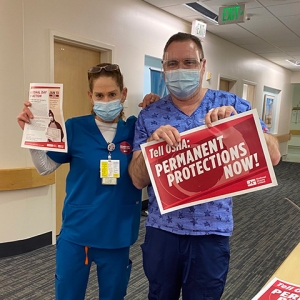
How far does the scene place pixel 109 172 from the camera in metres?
1.32

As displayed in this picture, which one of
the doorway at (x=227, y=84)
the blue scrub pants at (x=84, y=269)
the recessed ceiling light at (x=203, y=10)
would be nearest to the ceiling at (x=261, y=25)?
the recessed ceiling light at (x=203, y=10)

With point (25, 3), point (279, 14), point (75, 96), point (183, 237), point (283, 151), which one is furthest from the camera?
point (283, 151)

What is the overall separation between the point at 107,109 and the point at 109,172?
0.28 meters

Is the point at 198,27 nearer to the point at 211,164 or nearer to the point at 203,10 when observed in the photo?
the point at 203,10

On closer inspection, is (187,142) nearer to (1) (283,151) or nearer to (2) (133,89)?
(2) (133,89)

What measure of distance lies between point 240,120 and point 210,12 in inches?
152

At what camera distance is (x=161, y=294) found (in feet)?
4.06

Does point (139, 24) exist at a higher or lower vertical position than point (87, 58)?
higher

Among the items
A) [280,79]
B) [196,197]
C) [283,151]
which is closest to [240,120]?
[196,197]

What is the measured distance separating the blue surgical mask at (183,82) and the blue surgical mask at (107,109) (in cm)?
28

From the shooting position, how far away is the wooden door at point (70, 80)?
3199 mm

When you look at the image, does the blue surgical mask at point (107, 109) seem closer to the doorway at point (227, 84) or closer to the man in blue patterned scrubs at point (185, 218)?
the man in blue patterned scrubs at point (185, 218)

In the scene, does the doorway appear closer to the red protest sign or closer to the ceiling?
the ceiling

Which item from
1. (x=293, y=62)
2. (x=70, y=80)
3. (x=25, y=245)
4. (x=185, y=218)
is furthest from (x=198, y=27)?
(x=293, y=62)
